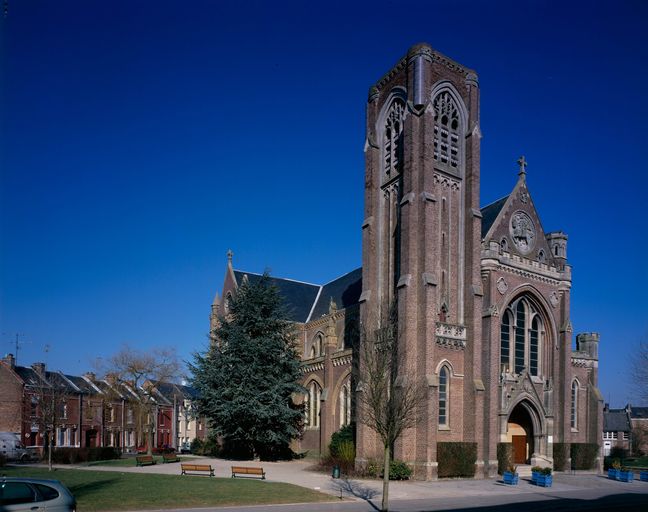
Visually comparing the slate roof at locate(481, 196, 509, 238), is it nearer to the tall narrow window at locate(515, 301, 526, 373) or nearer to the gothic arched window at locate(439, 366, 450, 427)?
the tall narrow window at locate(515, 301, 526, 373)

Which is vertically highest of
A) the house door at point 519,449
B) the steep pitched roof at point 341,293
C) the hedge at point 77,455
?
the steep pitched roof at point 341,293

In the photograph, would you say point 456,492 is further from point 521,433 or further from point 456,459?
point 521,433

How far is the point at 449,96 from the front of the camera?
40281 millimetres

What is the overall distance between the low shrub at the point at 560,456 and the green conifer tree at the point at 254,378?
675 inches

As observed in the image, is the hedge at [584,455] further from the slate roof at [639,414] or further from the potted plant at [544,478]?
the slate roof at [639,414]

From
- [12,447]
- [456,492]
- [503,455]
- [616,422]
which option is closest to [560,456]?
[503,455]

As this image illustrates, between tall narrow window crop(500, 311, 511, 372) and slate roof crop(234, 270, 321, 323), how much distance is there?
22.0 m

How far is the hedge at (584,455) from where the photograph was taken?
41013 millimetres

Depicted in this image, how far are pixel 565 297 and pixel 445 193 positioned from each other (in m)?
11.9

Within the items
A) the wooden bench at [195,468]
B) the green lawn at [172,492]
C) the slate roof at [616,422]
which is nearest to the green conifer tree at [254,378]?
the wooden bench at [195,468]

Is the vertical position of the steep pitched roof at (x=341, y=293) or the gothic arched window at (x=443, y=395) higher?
the steep pitched roof at (x=341, y=293)

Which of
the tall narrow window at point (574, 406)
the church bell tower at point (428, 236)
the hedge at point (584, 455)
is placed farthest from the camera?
the tall narrow window at point (574, 406)

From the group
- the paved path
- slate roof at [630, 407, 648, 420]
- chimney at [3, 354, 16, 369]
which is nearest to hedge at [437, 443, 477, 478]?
the paved path

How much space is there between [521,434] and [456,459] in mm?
8644
